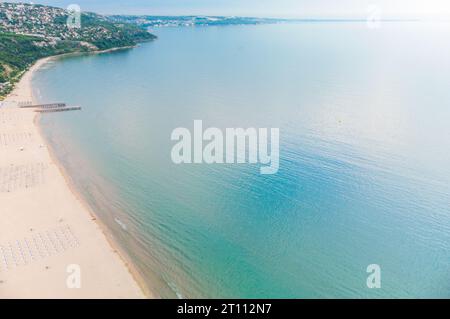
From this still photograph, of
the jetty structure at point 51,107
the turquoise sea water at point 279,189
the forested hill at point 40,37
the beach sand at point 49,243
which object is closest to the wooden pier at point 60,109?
the jetty structure at point 51,107

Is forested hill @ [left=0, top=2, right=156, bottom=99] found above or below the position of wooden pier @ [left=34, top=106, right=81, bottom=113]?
above

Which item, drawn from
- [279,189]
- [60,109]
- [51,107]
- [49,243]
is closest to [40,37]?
[51,107]

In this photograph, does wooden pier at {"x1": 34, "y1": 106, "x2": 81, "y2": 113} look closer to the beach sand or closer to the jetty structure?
the jetty structure

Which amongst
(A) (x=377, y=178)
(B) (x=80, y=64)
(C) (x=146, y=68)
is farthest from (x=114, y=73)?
(A) (x=377, y=178)

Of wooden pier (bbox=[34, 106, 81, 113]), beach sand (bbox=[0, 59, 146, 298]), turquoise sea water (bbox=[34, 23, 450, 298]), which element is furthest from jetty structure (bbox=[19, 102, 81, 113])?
beach sand (bbox=[0, 59, 146, 298])

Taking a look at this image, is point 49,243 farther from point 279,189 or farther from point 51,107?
point 51,107

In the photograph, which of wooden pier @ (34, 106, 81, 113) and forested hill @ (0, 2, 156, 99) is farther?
forested hill @ (0, 2, 156, 99)
